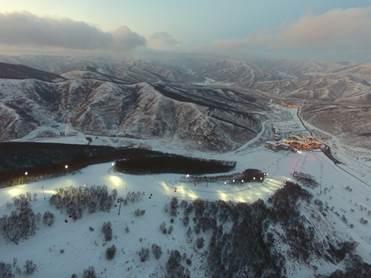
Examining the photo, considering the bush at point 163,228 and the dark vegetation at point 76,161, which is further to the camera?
the dark vegetation at point 76,161

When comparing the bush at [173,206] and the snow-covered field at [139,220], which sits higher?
the bush at [173,206]

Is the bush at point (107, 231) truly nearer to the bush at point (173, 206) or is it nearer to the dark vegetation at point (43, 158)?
the bush at point (173, 206)

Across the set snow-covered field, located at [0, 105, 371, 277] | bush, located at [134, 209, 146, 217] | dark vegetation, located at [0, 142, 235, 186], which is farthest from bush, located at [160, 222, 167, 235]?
dark vegetation, located at [0, 142, 235, 186]

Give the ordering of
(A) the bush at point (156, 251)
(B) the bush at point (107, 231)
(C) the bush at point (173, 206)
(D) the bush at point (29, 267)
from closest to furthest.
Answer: (D) the bush at point (29, 267) → (A) the bush at point (156, 251) → (B) the bush at point (107, 231) → (C) the bush at point (173, 206)

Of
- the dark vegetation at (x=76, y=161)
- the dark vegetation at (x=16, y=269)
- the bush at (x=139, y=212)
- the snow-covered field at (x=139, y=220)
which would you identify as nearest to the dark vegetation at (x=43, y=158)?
the dark vegetation at (x=76, y=161)

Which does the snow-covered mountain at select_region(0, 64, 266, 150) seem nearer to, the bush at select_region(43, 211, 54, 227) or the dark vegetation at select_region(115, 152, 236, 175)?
the dark vegetation at select_region(115, 152, 236, 175)

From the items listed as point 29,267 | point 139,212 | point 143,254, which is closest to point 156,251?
point 143,254

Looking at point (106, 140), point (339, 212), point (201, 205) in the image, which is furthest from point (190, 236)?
point (106, 140)

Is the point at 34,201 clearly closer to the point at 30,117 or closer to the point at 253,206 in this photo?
the point at 253,206
